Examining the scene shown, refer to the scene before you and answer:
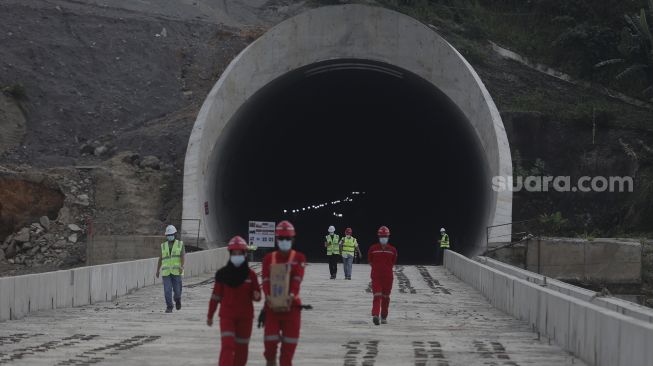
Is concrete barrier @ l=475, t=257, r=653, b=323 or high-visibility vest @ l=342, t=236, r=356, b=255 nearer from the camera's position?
concrete barrier @ l=475, t=257, r=653, b=323

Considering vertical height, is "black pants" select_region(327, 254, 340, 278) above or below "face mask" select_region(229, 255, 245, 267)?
below

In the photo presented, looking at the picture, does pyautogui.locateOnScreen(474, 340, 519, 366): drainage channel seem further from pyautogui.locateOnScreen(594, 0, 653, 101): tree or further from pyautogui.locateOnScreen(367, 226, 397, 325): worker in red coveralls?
pyautogui.locateOnScreen(594, 0, 653, 101): tree

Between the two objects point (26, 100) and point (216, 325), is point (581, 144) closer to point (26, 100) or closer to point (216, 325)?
point (26, 100)

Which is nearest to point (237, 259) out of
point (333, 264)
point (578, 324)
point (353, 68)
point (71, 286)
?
point (578, 324)

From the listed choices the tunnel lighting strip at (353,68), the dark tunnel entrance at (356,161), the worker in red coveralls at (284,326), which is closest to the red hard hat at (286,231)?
the worker in red coveralls at (284,326)

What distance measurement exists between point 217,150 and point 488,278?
1581 centimetres

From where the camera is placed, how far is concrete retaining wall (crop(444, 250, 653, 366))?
32.8 ft

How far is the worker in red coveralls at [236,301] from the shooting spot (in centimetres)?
1031

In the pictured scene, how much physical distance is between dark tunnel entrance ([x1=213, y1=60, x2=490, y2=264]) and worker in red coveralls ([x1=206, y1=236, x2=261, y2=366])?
27226 mm

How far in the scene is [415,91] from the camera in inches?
1646

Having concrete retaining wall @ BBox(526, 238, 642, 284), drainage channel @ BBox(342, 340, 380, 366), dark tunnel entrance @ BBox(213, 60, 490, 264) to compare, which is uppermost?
dark tunnel entrance @ BBox(213, 60, 490, 264)

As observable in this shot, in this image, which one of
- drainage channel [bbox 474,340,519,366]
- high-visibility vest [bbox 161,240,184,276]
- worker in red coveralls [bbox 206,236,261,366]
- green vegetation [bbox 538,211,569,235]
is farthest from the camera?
green vegetation [bbox 538,211,569,235]

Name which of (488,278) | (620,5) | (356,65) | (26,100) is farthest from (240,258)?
(620,5)

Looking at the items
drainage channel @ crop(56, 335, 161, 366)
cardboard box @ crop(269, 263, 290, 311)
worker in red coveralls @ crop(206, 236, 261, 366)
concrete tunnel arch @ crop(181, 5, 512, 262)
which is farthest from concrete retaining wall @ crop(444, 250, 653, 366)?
concrete tunnel arch @ crop(181, 5, 512, 262)
